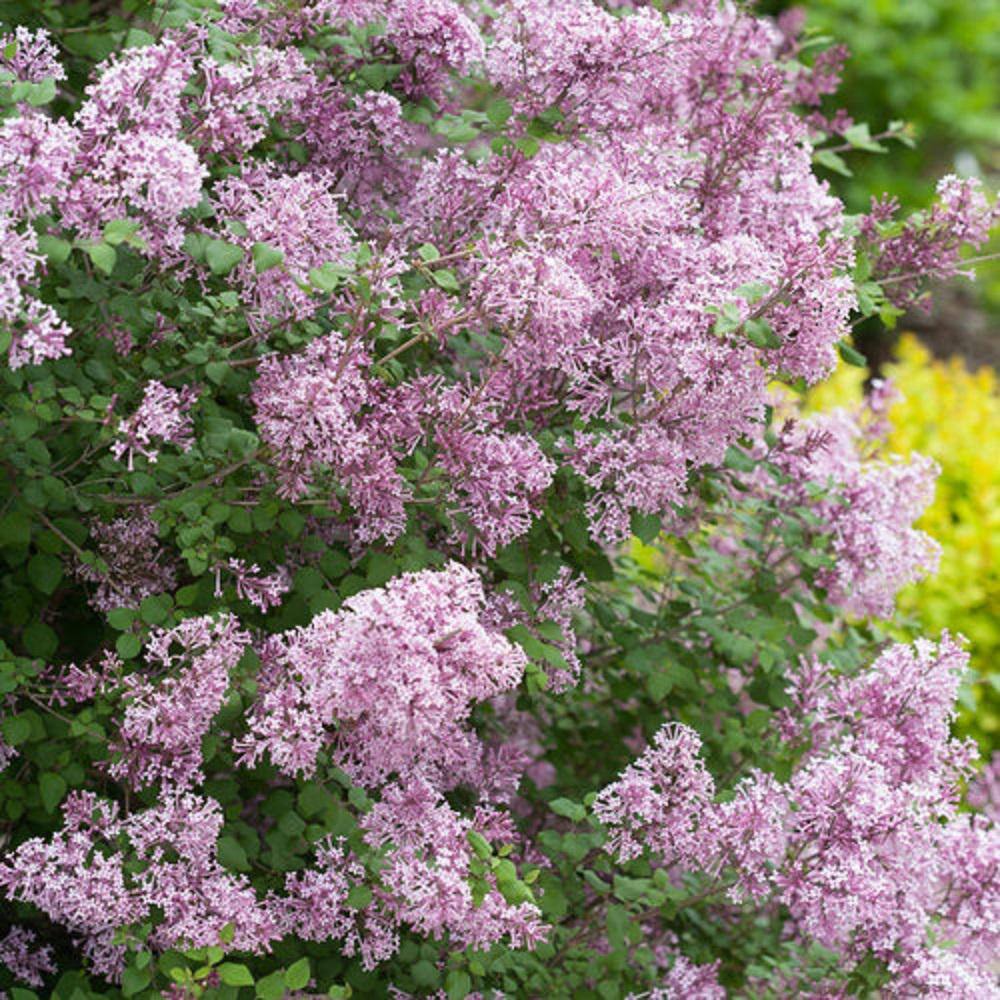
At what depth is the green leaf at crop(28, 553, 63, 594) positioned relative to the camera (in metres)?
2.52

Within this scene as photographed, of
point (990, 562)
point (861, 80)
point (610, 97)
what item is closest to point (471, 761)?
point (610, 97)

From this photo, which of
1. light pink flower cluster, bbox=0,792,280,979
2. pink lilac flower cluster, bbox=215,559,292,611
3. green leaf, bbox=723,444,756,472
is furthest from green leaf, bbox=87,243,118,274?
green leaf, bbox=723,444,756,472

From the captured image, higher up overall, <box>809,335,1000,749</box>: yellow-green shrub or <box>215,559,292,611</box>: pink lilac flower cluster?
<box>215,559,292,611</box>: pink lilac flower cluster

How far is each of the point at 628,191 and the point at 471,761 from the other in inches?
39.9

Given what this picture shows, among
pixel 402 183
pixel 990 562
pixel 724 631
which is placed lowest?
pixel 990 562

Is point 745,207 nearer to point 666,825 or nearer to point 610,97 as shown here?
point 610,97

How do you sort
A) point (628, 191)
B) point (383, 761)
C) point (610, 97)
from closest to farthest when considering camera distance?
1. point (383, 761)
2. point (628, 191)
3. point (610, 97)

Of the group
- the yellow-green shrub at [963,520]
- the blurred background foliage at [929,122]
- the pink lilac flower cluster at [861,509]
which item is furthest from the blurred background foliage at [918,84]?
the pink lilac flower cluster at [861,509]

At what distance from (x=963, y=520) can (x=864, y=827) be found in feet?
12.9

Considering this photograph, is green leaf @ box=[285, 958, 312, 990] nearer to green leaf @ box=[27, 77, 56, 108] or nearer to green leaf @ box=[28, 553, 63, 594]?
green leaf @ box=[28, 553, 63, 594]

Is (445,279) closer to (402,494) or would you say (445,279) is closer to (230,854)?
(402,494)

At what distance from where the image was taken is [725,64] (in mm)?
3125

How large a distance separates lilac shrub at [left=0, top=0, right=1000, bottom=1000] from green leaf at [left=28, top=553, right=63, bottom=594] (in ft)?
0.05

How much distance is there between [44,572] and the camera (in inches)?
99.9
